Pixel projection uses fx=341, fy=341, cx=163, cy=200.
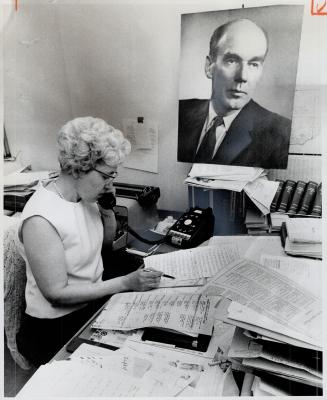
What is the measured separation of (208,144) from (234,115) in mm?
183

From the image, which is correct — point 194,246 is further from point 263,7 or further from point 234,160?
point 263,7

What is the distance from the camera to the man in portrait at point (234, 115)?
1493 mm

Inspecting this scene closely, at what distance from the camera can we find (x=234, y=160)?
64.6 inches

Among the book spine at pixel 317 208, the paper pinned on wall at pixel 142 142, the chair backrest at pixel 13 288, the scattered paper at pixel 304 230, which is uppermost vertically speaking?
the paper pinned on wall at pixel 142 142

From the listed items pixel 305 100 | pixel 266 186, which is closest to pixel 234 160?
pixel 266 186

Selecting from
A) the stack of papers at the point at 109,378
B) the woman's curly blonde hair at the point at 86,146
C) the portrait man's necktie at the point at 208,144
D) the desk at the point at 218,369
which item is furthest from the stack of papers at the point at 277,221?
the stack of papers at the point at 109,378

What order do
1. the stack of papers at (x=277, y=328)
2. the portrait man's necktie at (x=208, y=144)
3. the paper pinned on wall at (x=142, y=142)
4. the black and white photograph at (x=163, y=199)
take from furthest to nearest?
1. the paper pinned on wall at (x=142, y=142)
2. the portrait man's necktie at (x=208, y=144)
3. the black and white photograph at (x=163, y=199)
4. the stack of papers at (x=277, y=328)

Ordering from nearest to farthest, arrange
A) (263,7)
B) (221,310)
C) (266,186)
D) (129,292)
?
(221,310) → (129,292) → (263,7) → (266,186)

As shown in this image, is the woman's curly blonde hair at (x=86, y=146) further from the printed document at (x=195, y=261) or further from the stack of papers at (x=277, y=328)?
the stack of papers at (x=277, y=328)

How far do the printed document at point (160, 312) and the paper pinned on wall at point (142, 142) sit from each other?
3.11 ft

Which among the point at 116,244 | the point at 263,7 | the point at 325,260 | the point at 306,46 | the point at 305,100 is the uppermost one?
the point at 263,7

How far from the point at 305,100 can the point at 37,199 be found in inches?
50.3

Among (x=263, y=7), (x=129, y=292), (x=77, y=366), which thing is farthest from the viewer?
(x=263, y=7)

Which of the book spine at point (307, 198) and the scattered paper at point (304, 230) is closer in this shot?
the scattered paper at point (304, 230)
